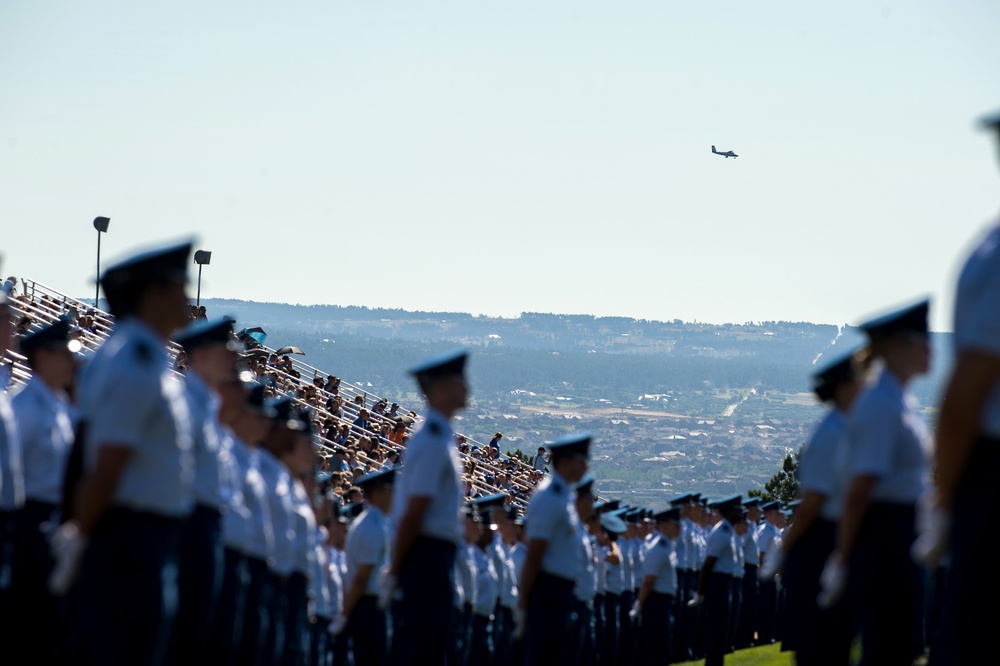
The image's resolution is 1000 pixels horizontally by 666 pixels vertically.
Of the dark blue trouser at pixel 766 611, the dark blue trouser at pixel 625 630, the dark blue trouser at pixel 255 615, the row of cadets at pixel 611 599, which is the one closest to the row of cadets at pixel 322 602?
the dark blue trouser at pixel 255 615

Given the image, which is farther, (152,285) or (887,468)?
(887,468)

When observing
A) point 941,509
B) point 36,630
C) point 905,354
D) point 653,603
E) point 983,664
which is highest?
point 905,354

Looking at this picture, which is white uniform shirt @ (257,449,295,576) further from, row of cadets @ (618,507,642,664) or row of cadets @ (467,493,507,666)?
row of cadets @ (618,507,642,664)

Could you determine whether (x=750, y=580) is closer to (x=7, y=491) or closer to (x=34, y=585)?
(x=34, y=585)

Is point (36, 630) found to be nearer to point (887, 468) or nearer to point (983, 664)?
point (887, 468)

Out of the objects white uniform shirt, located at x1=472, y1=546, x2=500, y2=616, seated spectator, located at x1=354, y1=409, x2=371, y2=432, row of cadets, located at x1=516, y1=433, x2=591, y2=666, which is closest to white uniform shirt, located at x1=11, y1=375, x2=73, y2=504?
row of cadets, located at x1=516, y1=433, x2=591, y2=666

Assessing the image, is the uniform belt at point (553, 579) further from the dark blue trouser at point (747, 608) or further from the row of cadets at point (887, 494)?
the dark blue trouser at point (747, 608)

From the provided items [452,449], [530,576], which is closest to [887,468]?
[452,449]
